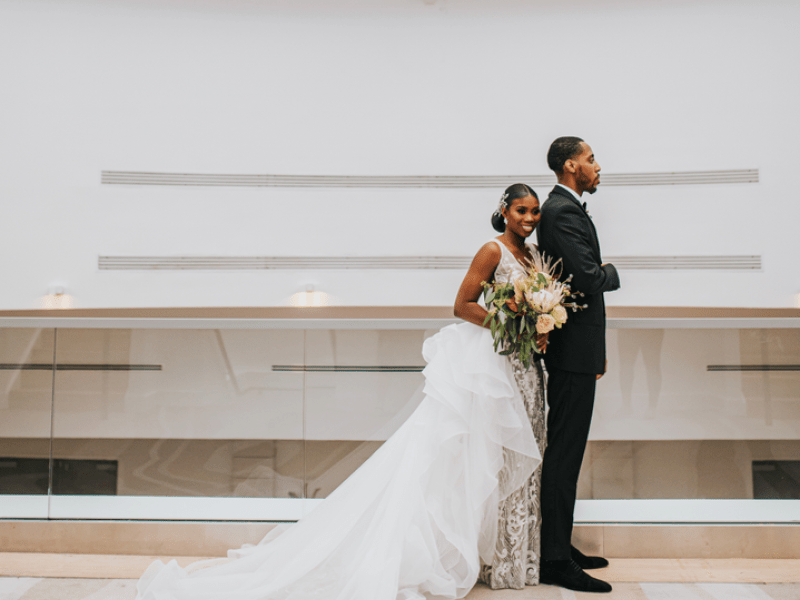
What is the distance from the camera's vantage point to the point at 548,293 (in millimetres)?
1810

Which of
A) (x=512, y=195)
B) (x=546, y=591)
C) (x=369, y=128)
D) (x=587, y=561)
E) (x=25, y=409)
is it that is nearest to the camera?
(x=546, y=591)

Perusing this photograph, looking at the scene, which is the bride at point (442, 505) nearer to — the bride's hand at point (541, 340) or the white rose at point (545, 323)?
the bride's hand at point (541, 340)

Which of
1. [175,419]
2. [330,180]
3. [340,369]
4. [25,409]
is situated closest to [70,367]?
[25,409]

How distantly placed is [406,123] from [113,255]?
251 cm

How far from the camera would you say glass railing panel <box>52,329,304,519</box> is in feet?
7.97

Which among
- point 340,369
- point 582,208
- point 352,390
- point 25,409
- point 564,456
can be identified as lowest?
point 564,456

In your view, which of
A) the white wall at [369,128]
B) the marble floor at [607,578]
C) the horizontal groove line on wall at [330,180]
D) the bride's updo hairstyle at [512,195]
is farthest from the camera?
the horizontal groove line on wall at [330,180]

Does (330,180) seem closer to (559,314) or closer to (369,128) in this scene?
(369,128)

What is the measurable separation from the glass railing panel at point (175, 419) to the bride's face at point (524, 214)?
3.80ft

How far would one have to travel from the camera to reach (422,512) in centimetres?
176

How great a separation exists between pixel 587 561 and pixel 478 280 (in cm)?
131

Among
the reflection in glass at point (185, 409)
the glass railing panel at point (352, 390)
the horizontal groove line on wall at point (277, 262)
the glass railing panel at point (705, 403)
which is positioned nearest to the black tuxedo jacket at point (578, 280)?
the glass railing panel at point (705, 403)

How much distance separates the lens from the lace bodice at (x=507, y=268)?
1.97 meters

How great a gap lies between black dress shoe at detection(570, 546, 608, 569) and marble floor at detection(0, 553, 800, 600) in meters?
0.03
